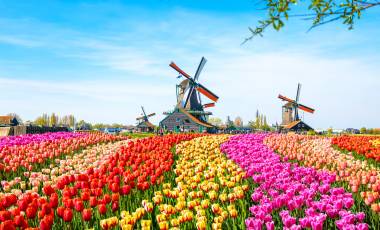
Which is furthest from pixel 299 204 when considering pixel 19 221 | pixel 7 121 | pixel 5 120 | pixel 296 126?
pixel 5 120

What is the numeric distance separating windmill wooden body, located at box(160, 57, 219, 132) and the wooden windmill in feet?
57.1

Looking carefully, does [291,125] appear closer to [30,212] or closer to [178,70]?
[178,70]

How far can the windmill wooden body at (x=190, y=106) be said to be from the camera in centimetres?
4866

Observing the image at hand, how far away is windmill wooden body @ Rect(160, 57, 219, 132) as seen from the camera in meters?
48.7

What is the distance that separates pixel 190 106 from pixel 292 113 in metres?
21.7

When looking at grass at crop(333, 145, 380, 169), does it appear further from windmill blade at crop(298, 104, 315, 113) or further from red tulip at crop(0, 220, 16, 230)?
windmill blade at crop(298, 104, 315, 113)

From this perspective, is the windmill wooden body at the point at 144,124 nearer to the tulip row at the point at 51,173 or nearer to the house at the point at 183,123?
the house at the point at 183,123

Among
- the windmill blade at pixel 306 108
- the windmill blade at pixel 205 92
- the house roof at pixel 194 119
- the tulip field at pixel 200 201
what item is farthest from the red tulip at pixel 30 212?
the windmill blade at pixel 306 108

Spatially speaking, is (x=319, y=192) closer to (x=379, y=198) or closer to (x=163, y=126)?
(x=379, y=198)

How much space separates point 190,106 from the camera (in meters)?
49.4

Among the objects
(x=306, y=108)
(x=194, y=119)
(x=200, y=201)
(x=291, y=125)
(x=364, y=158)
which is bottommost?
(x=200, y=201)

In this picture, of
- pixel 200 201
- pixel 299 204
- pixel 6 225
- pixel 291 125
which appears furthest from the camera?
pixel 291 125

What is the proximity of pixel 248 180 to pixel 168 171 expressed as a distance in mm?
2087

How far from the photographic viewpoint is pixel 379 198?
556 cm
